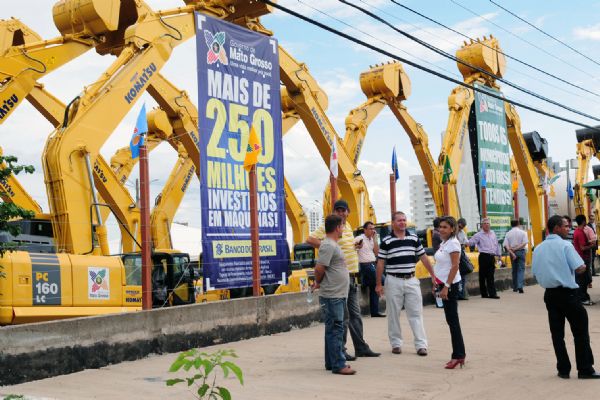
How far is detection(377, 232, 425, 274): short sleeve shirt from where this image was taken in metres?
9.93

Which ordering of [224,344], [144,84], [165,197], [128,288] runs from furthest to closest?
[165,197]
[144,84]
[128,288]
[224,344]

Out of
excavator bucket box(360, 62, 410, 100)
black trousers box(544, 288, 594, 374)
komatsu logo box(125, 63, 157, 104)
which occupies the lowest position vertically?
black trousers box(544, 288, 594, 374)

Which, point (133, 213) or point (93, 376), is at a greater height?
point (133, 213)

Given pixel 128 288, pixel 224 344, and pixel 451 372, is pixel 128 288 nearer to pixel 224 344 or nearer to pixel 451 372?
pixel 224 344

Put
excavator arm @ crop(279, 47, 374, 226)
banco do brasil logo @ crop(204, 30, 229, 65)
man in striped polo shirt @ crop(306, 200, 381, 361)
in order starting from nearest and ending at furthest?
man in striped polo shirt @ crop(306, 200, 381, 361), banco do brasil logo @ crop(204, 30, 229, 65), excavator arm @ crop(279, 47, 374, 226)

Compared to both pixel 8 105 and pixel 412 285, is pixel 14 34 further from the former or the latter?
pixel 412 285

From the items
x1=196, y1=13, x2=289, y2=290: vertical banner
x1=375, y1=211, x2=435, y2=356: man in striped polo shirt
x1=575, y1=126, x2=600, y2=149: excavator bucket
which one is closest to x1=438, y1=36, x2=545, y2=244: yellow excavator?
x1=575, y1=126, x2=600, y2=149: excavator bucket

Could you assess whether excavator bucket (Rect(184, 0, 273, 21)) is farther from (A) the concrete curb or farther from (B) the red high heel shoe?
(B) the red high heel shoe

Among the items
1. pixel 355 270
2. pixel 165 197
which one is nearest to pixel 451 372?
pixel 355 270

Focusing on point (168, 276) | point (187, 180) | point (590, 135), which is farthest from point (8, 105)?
point (590, 135)

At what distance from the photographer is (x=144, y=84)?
1706 cm

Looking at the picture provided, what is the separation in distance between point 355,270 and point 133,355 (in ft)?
9.55

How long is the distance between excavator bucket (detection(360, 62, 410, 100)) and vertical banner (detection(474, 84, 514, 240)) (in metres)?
4.02

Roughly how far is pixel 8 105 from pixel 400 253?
49.1ft
